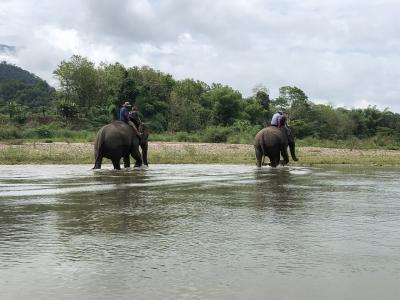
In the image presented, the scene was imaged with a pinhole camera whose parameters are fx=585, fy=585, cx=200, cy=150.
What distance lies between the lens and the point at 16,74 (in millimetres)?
175500

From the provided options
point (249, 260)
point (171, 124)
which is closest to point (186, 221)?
point (249, 260)

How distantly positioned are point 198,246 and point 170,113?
6503 cm

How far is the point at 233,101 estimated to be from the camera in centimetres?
8381

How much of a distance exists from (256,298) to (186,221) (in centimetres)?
340

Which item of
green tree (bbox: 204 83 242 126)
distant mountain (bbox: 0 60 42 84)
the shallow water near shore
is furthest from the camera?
distant mountain (bbox: 0 60 42 84)

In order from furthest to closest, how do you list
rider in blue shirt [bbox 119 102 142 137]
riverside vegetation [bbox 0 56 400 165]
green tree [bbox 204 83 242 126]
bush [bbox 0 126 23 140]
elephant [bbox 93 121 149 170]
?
green tree [bbox 204 83 242 126], riverside vegetation [bbox 0 56 400 165], bush [bbox 0 126 23 140], rider in blue shirt [bbox 119 102 142 137], elephant [bbox 93 121 149 170]

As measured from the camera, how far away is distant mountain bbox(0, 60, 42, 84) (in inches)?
6687

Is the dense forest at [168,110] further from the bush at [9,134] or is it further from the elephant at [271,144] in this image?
the elephant at [271,144]

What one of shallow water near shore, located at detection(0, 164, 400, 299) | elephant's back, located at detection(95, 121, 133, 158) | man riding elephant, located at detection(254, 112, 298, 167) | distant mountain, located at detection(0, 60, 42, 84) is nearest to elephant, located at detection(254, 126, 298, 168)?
man riding elephant, located at detection(254, 112, 298, 167)

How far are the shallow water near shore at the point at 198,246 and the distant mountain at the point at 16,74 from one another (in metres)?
167

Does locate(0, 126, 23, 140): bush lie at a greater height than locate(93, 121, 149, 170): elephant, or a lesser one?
greater

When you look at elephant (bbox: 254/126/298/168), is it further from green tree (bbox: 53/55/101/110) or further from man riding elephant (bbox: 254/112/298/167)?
green tree (bbox: 53/55/101/110)

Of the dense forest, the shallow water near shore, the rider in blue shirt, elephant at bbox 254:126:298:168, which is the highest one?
the dense forest

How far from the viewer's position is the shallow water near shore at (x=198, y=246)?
4207mm
